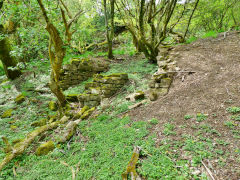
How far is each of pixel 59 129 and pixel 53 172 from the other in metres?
1.61

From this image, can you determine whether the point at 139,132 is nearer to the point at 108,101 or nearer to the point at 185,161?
the point at 185,161

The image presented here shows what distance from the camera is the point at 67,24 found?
4.51 metres

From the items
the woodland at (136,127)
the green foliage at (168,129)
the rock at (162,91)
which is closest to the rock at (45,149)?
the woodland at (136,127)

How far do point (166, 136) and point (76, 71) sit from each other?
6.24 meters

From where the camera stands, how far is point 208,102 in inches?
116

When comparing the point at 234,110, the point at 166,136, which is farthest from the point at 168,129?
the point at 234,110

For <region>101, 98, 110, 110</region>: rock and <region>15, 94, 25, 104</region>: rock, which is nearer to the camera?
<region>101, 98, 110, 110</region>: rock

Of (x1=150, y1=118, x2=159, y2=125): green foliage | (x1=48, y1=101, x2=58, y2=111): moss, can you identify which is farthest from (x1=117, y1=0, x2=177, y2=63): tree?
(x1=48, y1=101, x2=58, y2=111): moss

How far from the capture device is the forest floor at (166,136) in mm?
1896

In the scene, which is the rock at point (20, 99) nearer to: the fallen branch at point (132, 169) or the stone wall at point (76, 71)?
the stone wall at point (76, 71)

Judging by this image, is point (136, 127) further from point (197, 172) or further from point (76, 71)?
point (76, 71)

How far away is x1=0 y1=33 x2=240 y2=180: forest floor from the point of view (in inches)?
74.6

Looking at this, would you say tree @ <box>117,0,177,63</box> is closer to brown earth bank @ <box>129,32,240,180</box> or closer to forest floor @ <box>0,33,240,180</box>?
brown earth bank @ <box>129,32,240,180</box>

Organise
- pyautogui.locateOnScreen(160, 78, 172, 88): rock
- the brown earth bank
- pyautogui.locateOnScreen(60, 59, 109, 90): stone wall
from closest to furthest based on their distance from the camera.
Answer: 1. the brown earth bank
2. pyautogui.locateOnScreen(160, 78, 172, 88): rock
3. pyautogui.locateOnScreen(60, 59, 109, 90): stone wall
